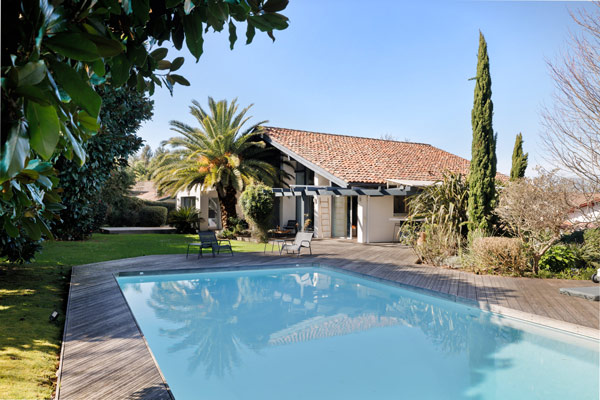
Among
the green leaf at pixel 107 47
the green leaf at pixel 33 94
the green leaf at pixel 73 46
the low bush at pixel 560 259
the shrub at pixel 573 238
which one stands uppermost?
the green leaf at pixel 107 47

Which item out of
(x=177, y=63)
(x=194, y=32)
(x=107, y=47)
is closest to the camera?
(x=107, y=47)

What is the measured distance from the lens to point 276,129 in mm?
26047

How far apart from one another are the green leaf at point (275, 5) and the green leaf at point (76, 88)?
1110mm

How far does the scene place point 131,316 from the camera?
7074mm

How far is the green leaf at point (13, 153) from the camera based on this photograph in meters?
0.77

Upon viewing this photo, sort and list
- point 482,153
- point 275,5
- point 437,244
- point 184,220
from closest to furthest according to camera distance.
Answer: point 275,5
point 437,244
point 482,153
point 184,220

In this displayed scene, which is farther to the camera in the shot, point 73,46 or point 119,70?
point 119,70

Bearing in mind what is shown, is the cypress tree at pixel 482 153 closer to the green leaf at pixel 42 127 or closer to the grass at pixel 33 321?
the grass at pixel 33 321

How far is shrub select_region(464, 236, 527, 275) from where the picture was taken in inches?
434

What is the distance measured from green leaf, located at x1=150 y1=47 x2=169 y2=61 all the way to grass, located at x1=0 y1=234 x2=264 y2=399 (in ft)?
13.7

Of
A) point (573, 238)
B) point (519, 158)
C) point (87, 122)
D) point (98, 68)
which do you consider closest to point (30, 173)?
point (87, 122)

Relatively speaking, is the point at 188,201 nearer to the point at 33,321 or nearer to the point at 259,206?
the point at 259,206

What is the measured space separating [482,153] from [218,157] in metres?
14.8

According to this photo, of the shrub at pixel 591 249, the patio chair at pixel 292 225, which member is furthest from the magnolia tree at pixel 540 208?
the patio chair at pixel 292 225
